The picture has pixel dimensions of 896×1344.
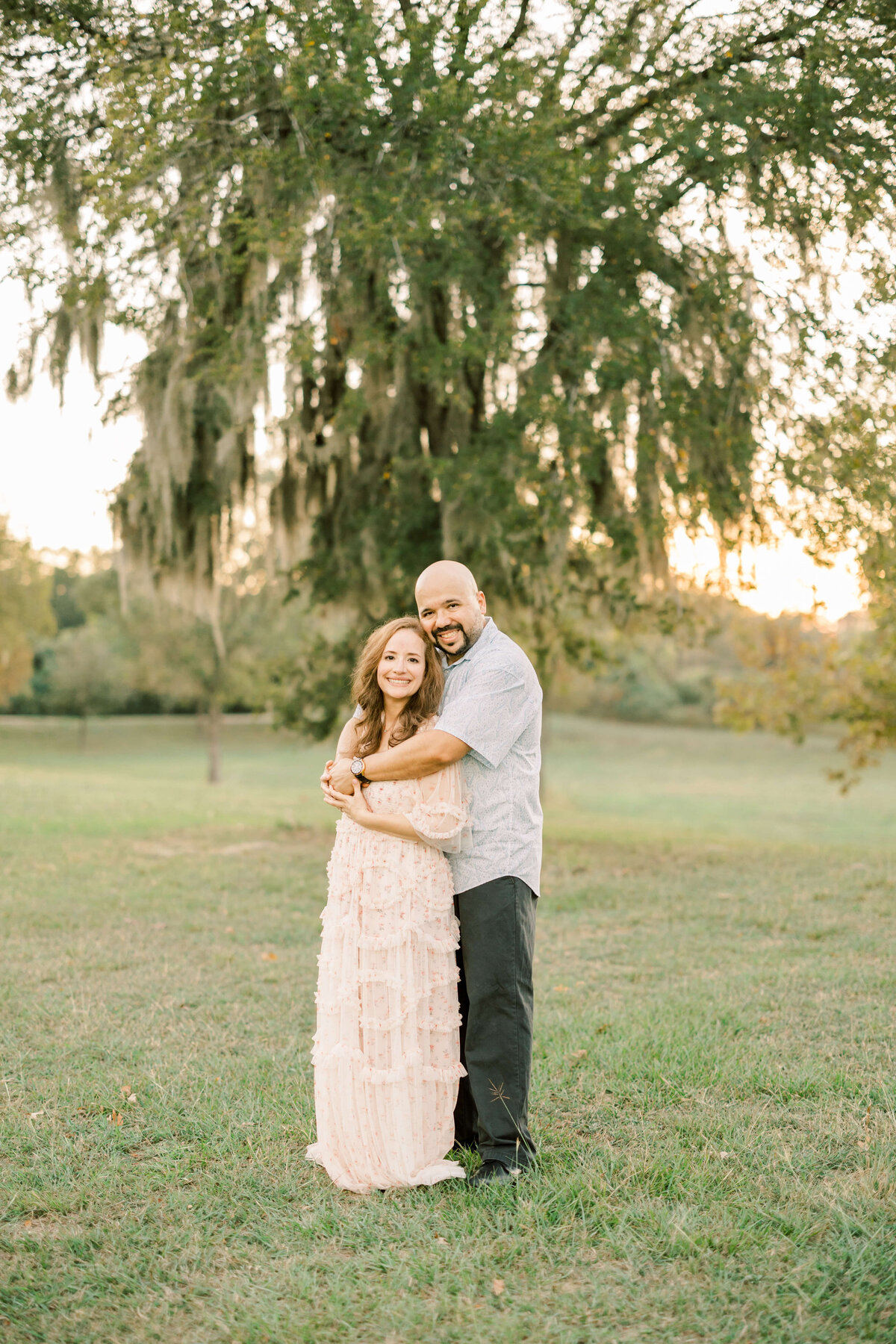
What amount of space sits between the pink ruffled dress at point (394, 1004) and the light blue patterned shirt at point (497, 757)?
2.9 inches

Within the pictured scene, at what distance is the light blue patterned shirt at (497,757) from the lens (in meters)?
3.56

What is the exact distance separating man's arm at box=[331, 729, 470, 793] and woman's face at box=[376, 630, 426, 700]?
177 millimetres

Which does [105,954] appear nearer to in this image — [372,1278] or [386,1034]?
[386,1034]

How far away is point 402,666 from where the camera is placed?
145 inches

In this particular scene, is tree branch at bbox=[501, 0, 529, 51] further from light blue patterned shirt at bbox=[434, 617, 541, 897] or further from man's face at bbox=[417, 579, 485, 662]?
light blue patterned shirt at bbox=[434, 617, 541, 897]

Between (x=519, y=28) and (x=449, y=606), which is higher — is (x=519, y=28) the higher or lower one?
the higher one

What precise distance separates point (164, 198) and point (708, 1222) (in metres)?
7.37

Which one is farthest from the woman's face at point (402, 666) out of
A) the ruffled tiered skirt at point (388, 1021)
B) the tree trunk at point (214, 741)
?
the tree trunk at point (214, 741)

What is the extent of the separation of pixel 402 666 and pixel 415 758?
335 mm

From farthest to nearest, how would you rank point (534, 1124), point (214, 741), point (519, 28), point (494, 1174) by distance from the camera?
point (214, 741)
point (519, 28)
point (534, 1124)
point (494, 1174)

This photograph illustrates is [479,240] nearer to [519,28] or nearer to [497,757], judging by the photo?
[519,28]

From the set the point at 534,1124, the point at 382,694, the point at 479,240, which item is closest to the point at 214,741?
the point at 479,240

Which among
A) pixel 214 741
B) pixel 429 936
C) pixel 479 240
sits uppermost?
pixel 479 240

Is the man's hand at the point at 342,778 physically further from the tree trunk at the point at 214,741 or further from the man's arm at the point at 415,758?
the tree trunk at the point at 214,741
